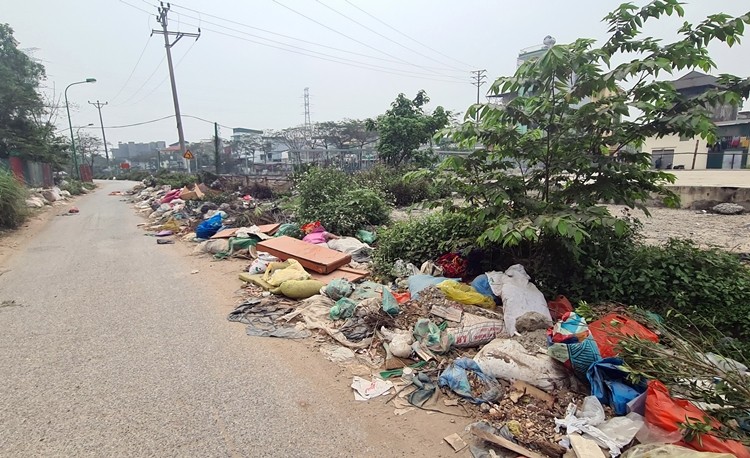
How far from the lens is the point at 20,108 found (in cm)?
1861

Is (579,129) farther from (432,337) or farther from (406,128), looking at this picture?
(406,128)

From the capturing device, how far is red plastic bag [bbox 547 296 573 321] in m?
3.70

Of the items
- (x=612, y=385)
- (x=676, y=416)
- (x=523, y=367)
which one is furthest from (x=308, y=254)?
(x=676, y=416)

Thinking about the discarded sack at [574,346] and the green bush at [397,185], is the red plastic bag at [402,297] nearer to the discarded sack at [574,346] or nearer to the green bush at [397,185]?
the discarded sack at [574,346]

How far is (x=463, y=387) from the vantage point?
2693 millimetres

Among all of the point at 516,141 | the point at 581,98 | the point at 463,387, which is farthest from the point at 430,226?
the point at 463,387

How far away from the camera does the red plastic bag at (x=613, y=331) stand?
2800 mm

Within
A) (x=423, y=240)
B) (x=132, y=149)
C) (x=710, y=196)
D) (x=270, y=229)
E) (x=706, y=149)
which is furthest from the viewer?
(x=132, y=149)

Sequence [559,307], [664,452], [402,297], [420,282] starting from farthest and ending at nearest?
[420,282] → [402,297] → [559,307] → [664,452]

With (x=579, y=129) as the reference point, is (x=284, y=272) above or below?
below

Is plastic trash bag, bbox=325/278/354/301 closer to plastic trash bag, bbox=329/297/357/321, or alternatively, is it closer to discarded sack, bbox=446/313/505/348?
plastic trash bag, bbox=329/297/357/321

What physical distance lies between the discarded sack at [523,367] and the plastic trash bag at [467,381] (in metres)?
0.06

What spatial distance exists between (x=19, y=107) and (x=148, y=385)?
914 inches

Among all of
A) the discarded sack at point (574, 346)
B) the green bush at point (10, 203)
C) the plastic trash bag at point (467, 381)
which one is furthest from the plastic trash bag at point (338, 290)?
the green bush at point (10, 203)
